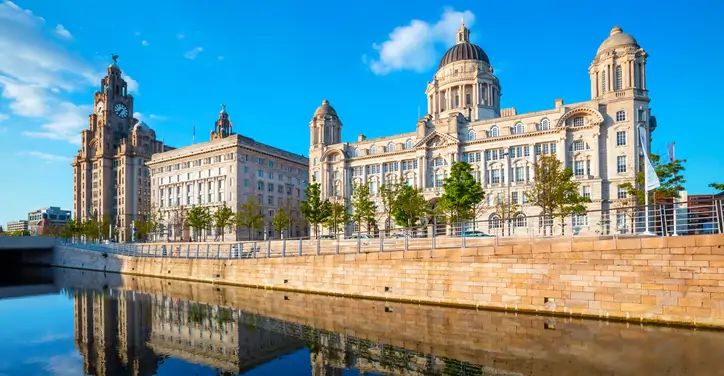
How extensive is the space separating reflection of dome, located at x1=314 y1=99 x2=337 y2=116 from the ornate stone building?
6379 centimetres

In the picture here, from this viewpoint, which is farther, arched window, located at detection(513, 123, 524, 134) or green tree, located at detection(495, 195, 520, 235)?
arched window, located at detection(513, 123, 524, 134)

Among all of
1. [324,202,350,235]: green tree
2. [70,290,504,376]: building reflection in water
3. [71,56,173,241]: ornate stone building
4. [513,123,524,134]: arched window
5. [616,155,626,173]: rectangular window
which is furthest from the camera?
[71,56,173,241]: ornate stone building

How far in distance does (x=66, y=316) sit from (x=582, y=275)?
26.5m

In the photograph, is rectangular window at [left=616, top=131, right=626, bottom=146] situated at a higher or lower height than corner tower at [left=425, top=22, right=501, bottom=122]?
lower

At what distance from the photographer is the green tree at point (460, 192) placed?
44.2 m

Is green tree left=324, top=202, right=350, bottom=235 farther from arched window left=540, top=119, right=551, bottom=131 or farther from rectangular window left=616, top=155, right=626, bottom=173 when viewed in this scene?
rectangular window left=616, top=155, right=626, bottom=173

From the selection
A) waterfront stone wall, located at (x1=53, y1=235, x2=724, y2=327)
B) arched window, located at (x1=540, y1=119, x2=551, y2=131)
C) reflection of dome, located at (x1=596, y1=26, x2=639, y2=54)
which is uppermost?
reflection of dome, located at (x1=596, y1=26, x2=639, y2=54)

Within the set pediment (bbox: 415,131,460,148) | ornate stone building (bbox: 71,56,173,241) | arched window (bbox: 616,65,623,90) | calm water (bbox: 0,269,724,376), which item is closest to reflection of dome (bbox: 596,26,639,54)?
arched window (bbox: 616,65,623,90)

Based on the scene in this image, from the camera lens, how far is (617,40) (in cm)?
6397

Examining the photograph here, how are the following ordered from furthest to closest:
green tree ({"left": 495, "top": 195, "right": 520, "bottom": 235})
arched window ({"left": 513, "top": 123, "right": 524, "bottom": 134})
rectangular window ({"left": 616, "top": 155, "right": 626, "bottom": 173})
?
1. arched window ({"left": 513, "top": 123, "right": 524, "bottom": 134})
2. rectangular window ({"left": 616, "top": 155, "right": 626, "bottom": 173})
3. green tree ({"left": 495, "top": 195, "right": 520, "bottom": 235})

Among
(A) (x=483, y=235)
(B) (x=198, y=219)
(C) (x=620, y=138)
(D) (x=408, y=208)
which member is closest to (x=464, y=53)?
(C) (x=620, y=138)

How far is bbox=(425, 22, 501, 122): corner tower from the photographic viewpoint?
289 feet

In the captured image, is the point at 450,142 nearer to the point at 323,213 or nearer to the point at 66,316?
the point at 323,213

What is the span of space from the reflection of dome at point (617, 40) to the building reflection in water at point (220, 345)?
64773mm
